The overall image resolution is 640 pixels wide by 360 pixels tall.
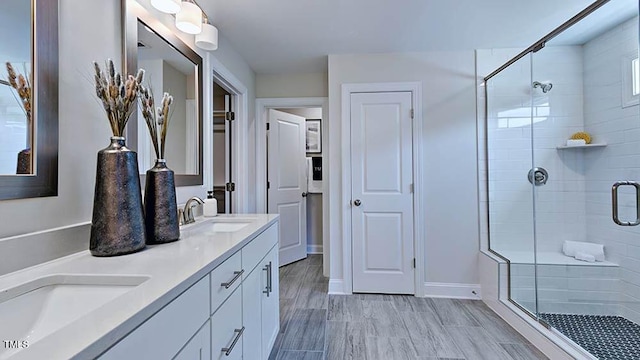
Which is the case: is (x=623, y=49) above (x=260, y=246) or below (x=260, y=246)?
above

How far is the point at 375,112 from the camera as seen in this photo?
110 inches

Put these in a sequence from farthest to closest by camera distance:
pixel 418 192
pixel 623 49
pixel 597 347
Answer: pixel 418 192
pixel 623 49
pixel 597 347

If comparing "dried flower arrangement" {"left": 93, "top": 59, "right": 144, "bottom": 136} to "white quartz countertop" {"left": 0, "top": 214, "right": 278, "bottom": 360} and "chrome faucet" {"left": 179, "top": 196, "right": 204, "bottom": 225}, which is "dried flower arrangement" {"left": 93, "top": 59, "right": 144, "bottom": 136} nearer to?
"white quartz countertop" {"left": 0, "top": 214, "right": 278, "bottom": 360}

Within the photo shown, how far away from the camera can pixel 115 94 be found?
98 cm

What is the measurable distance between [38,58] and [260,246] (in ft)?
3.66

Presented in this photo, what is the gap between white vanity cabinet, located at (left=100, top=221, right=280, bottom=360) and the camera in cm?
62

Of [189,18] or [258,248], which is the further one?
[189,18]

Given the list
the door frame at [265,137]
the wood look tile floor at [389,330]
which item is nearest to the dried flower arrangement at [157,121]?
the wood look tile floor at [389,330]

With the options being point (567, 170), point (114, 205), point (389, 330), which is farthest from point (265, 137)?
point (567, 170)

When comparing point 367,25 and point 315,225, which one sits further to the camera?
point 315,225

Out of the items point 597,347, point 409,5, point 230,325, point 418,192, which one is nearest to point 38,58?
point 230,325

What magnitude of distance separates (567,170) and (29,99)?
3.60 meters

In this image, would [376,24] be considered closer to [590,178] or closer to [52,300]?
[590,178]

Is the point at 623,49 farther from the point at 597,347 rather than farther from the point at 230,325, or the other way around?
the point at 230,325
